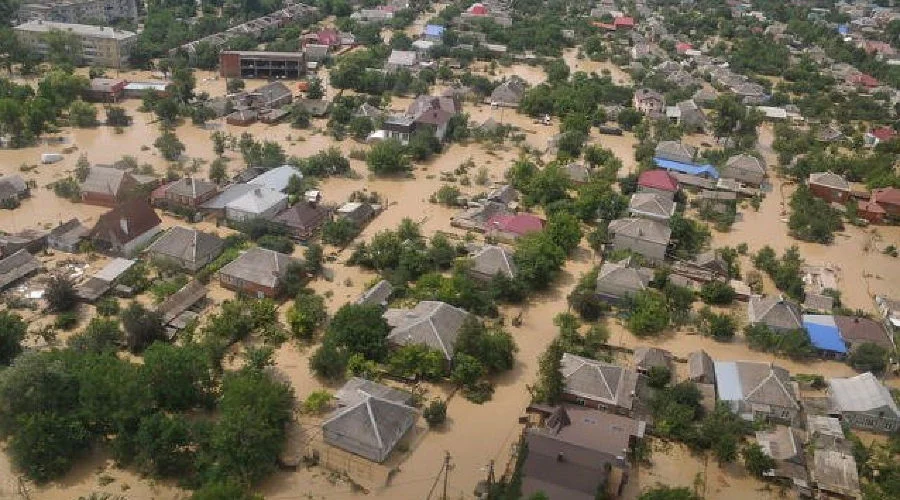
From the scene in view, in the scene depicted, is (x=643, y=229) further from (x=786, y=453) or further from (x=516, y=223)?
(x=786, y=453)

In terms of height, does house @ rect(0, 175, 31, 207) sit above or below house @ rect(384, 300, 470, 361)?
below

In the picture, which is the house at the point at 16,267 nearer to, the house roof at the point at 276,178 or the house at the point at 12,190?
the house at the point at 12,190

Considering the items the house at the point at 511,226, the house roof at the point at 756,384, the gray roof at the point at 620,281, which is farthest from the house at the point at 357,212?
the house roof at the point at 756,384

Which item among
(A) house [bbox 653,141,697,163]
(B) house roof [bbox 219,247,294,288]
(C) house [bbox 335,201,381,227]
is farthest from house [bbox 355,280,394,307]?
(A) house [bbox 653,141,697,163]

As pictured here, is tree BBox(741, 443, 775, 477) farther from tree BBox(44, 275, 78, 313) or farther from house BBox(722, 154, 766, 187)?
house BBox(722, 154, 766, 187)

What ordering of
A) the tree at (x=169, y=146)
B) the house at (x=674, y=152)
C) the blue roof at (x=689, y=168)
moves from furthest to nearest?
the house at (x=674, y=152)
the blue roof at (x=689, y=168)
the tree at (x=169, y=146)

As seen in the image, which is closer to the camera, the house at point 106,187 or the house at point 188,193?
the house at point 188,193

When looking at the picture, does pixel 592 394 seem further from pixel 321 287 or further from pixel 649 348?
pixel 321 287
